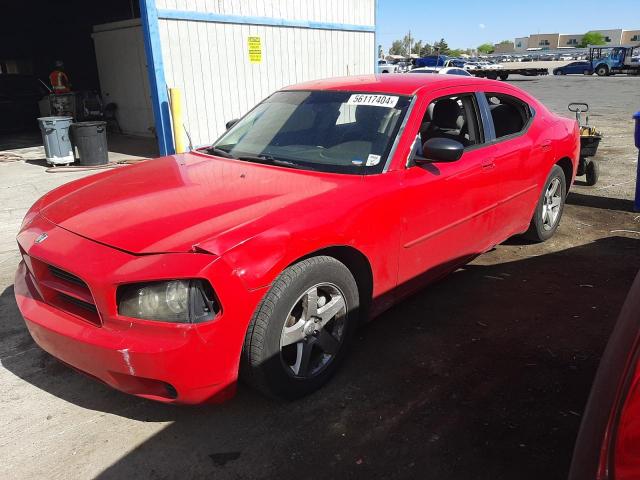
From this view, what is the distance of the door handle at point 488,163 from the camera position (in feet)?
12.6

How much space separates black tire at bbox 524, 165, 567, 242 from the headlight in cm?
360

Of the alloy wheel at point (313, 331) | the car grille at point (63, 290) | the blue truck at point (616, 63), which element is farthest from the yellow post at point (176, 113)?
the blue truck at point (616, 63)

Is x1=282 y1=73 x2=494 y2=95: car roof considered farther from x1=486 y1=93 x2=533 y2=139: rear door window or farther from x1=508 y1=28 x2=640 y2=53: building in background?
x1=508 y1=28 x2=640 y2=53: building in background

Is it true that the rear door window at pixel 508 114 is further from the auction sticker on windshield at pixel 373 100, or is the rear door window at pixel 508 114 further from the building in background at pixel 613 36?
the building in background at pixel 613 36

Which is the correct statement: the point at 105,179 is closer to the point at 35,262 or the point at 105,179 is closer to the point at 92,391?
the point at 35,262

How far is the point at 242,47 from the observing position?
405 inches

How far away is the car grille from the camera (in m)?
2.46

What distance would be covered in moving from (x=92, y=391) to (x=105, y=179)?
1.38m

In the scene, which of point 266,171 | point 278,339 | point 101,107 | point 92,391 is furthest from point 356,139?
point 101,107

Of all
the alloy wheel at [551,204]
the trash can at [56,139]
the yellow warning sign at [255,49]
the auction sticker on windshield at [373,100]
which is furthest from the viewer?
the yellow warning sign at [255,49]

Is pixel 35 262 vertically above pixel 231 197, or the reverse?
pixel 231 197

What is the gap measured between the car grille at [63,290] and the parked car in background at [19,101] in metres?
15.6

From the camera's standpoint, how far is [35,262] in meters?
2.71

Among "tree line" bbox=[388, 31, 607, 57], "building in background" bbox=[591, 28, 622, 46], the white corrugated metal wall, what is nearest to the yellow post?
the white corrugated metal wall
